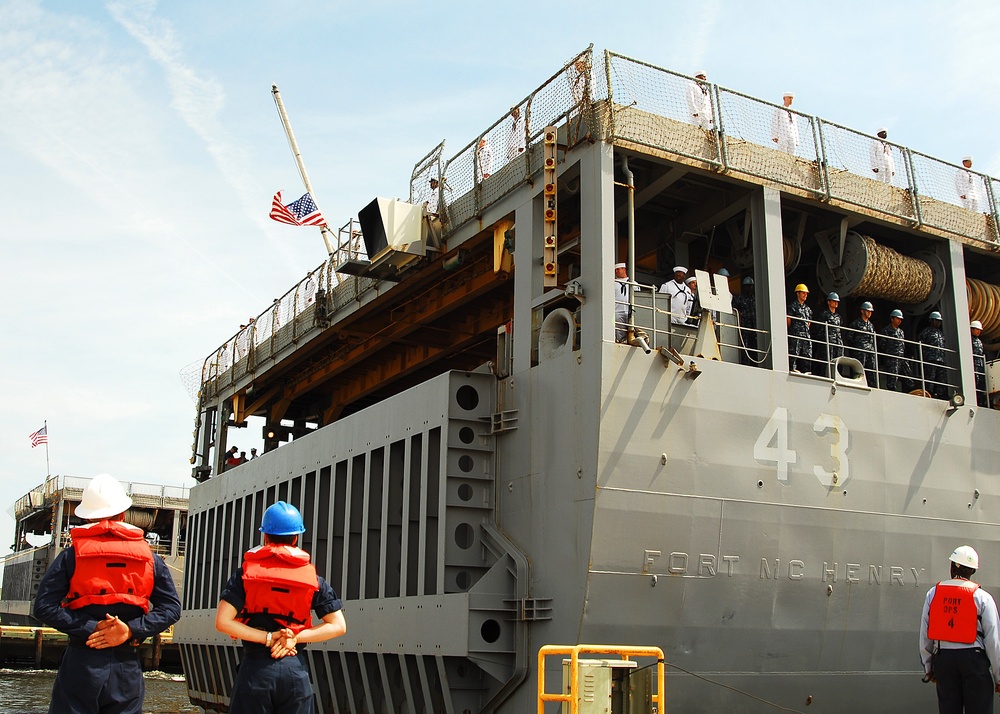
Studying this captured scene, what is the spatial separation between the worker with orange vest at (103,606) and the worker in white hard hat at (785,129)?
36.7ft

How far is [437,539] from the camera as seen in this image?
14.3m

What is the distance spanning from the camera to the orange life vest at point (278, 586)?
625 cm

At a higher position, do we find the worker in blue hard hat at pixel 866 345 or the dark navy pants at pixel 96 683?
the worker in blue hard hat at pixel 866 345

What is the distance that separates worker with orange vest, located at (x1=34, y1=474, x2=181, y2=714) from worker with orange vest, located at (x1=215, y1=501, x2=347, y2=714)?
51cm

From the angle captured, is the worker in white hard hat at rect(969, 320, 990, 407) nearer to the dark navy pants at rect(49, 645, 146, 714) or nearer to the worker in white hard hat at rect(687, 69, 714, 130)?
the worker in white hard hat at rect(687, 69, 714, 130)

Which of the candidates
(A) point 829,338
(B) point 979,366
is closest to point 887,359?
(B) point 979,366

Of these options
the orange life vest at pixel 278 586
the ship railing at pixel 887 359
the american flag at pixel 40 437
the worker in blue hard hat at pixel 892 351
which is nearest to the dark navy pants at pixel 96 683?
the orange life vest at pixel 278 586

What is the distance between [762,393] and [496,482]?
3721 millimetres

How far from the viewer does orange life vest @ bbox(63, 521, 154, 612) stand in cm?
628

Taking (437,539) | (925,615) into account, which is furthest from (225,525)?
(925,615)

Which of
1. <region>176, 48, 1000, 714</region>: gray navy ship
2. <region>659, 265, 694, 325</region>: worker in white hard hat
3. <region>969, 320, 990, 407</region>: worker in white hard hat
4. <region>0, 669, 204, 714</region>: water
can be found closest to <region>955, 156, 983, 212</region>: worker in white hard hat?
<region>176, 48, 1000, 714</region>: gray navy ship

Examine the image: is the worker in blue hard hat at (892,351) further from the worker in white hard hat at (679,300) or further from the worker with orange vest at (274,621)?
the worker with orange vest at (274,621)

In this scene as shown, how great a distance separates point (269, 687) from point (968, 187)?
579 inches

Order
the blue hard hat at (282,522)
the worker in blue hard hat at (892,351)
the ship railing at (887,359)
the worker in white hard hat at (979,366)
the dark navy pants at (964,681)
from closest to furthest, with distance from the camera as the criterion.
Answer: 1. the blue hard hat at (282,522)
2. the dark navy pants at (964,681)
3. the ship railing at (887,359)
4. the worker in blue hard hat at (892,351)
5. the worker in white hard hat at (979,366)
